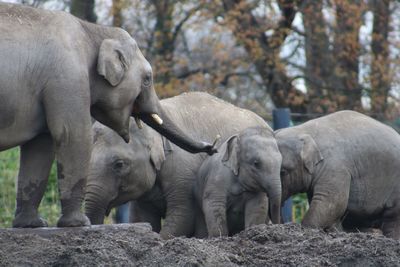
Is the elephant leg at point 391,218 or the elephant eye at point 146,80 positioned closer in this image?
the elephant eye at point 146,80

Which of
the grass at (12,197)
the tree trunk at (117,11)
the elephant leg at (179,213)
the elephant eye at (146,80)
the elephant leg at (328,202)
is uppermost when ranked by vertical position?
the elephant eye at (146,80)

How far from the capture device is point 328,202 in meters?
11.1

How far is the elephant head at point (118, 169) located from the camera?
35.4 ft

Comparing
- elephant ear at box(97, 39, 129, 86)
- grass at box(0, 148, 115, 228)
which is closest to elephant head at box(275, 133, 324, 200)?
elephant ear at box(97, 39, 129, 86)

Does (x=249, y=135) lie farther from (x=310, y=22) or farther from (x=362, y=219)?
(x=310, y=22)

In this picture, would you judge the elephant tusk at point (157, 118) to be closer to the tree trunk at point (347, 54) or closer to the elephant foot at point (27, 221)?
the elephant foot at point (27, 221)

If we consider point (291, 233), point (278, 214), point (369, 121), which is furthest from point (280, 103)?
point (291, 233)

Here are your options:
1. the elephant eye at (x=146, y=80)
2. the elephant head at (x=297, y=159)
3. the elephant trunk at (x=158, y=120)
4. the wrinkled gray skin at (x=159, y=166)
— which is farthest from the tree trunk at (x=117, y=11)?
the elephant eye at (x=146, y=80)

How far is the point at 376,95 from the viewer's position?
2041 centimetres

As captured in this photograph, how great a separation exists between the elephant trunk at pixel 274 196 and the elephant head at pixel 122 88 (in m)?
1.38

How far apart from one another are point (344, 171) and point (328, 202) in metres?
0.38

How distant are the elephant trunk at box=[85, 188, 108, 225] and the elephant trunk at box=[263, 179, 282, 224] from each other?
1.44 meters

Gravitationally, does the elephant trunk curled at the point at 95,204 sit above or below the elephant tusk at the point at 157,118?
below

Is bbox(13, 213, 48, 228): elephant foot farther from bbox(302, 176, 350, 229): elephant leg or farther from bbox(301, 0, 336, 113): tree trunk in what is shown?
bbox(301, 0, 336, 113): tree trunk
